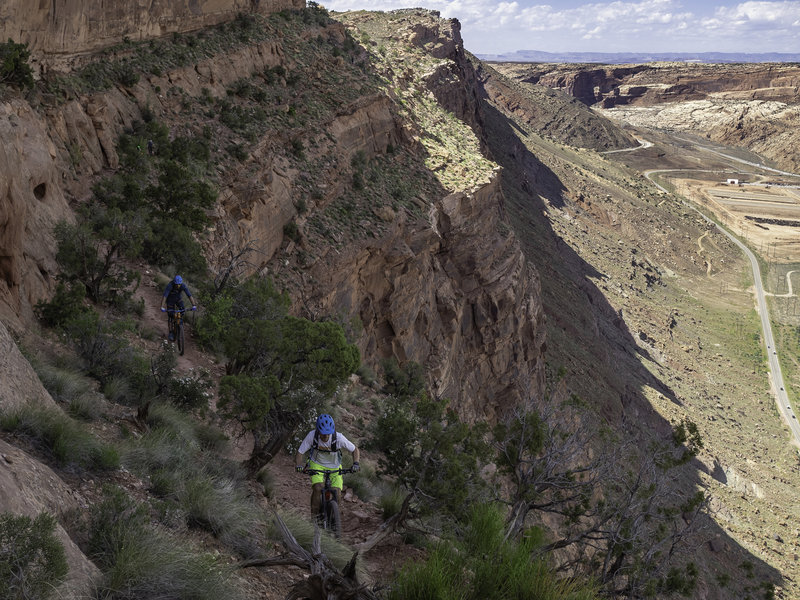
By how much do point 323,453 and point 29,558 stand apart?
405 centimetres

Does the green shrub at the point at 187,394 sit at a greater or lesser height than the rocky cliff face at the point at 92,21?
lesser

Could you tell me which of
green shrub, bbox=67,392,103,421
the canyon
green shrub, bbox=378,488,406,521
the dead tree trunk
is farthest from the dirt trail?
green shrub, bbox=67,392,103,421

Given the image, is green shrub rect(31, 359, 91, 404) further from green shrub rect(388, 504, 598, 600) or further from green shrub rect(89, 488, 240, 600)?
green shrub rect(388, 504, 598, 600)

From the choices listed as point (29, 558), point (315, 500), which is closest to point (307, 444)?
point (315, 500)

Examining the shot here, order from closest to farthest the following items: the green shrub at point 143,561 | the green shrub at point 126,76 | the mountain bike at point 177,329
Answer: the green shrub at point 143,561
the mountain bike at point 177,329
the green shrub at point 126,76

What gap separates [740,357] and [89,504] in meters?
69.0

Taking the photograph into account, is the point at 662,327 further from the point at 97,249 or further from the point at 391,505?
the point at 391,505

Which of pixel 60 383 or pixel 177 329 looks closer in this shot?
pixel 60 383

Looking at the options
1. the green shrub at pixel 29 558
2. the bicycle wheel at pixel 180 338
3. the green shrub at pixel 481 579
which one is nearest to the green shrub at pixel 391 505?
the green shrub at pixel 481 579

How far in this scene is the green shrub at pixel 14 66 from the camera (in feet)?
41.1

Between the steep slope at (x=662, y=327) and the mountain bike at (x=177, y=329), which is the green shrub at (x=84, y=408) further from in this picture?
the steep slope at (x=662, y=327)

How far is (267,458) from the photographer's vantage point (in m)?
8.95

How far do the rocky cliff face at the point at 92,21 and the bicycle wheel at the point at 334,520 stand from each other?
12191mm

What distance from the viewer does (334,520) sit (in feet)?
25.7
